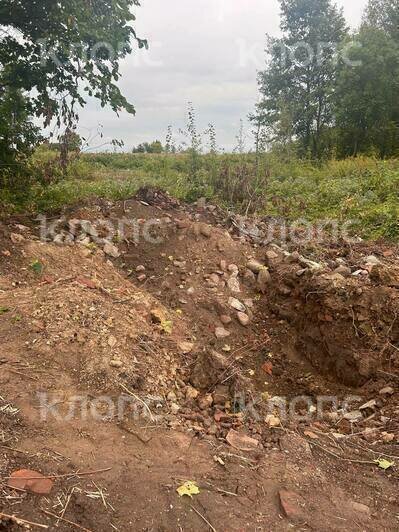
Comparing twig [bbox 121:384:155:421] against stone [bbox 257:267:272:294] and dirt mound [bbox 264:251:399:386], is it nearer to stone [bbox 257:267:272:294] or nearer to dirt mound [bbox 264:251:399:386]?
dirt mound [bbox 264:251:399:386]

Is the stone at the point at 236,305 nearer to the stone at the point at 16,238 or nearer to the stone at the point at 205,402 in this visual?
the stone at the point at 205,402

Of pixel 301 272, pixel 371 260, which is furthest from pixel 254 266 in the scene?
pixel 371 260

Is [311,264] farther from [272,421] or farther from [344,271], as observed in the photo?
[272,421]

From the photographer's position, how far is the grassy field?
5484 mm

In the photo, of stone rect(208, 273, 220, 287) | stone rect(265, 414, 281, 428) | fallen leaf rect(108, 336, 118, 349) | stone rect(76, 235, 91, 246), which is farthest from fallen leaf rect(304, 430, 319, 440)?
stone rect(76, 235, 91, 246)

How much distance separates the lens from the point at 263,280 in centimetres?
454

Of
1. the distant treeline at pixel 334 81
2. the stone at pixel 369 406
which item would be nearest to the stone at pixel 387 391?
the stone at pixel 369 406

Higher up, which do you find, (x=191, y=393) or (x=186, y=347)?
(x=186, y=347)

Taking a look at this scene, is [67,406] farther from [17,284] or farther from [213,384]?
[17,284]

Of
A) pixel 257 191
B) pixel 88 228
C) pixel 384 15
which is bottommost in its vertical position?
pixel 88 228

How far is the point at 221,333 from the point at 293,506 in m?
1.88

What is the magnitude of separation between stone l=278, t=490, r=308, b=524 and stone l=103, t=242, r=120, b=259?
9.68 feet

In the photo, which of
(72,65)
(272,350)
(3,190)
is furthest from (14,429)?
(72,65)

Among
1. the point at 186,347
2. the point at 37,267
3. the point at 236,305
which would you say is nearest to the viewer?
the point at 186,347
